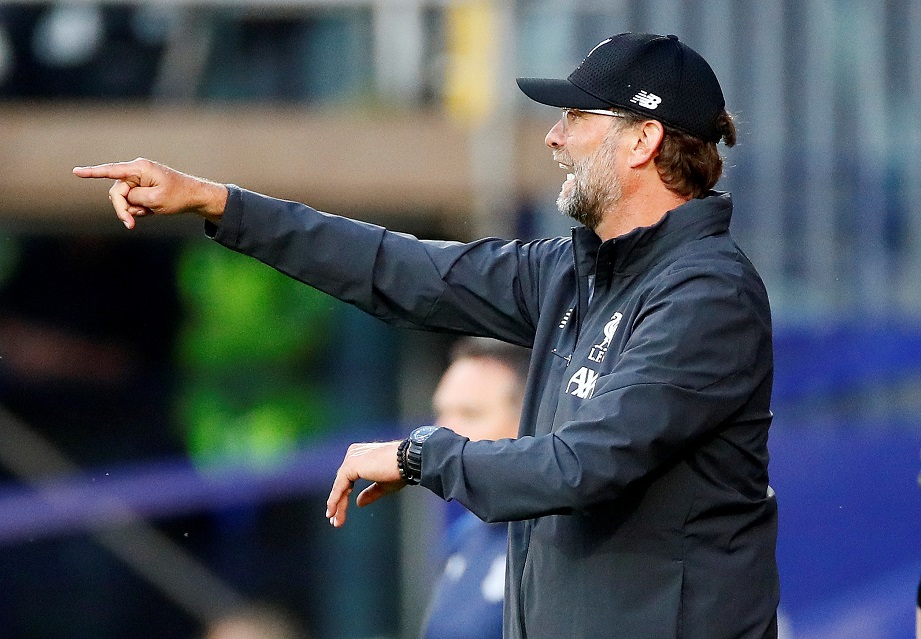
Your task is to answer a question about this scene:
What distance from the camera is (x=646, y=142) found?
9.09 ft

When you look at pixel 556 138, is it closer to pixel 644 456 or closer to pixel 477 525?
pixel 644 456

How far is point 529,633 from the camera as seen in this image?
2650 millimetres

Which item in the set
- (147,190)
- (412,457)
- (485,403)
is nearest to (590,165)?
(412,457)

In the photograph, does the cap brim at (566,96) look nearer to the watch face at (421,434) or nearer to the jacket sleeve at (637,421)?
the jacket sleeve at (637,421)

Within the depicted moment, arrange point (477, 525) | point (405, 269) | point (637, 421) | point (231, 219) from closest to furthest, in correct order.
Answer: point (637, 421)
point (231, 219)
point (405, 269)
point (477, 525)

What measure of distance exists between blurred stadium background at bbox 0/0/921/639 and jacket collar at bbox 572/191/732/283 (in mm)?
3387

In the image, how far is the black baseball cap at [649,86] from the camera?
274cm

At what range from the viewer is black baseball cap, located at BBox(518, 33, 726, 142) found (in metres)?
2.74

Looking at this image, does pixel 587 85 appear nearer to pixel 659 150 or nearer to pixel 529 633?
pixel 659 150

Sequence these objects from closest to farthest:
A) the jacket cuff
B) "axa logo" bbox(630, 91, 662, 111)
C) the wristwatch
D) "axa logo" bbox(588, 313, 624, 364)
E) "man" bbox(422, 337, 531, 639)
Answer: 1. the wristwatch
2. "axa logo" bbox(588, 313, 624, 364)
3. "axa logo" bbox(630, 91, 662, 111)
4. the jacket cuff
5. "man" bbox(422, 337, 531, 639)

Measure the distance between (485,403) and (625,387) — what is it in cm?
151

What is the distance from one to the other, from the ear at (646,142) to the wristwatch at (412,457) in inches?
27.6

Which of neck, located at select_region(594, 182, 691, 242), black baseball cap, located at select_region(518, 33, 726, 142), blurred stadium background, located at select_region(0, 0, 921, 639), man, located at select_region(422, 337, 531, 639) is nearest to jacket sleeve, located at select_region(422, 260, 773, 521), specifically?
neck, located at select_region(594, 182, 691, 242)

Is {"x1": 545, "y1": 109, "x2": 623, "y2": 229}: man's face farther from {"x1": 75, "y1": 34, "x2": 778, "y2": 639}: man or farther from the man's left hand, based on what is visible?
the man's left hand
